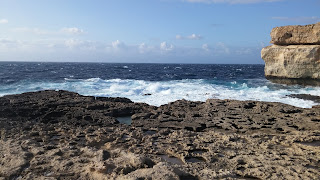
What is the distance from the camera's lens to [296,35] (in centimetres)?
2208

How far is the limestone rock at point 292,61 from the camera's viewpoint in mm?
21281

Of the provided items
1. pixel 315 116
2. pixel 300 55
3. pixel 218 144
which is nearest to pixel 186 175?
pixel 218 144

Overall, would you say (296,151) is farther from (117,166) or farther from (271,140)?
(117,166)

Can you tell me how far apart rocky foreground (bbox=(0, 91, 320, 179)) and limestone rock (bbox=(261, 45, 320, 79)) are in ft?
49.1

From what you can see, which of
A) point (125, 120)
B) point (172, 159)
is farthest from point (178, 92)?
point (172, 159)

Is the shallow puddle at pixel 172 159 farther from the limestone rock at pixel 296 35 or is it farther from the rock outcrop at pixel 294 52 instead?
the limestone rock at pixel 296 35

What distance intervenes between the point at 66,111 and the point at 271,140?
6.90 meters

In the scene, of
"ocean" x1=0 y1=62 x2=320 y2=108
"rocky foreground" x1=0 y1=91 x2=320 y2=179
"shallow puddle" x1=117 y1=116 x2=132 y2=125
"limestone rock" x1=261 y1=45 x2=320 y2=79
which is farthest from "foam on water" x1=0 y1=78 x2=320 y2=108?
"rocky foreground" x1=0 y1=91 x2=320 y2=179

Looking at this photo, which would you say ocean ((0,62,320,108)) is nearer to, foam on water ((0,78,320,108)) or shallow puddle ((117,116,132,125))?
foam on water ((0,78,320,108))

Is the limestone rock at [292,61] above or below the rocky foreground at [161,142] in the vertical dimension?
above

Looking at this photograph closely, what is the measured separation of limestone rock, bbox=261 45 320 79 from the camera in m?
21.3

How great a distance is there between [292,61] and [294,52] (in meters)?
0.88

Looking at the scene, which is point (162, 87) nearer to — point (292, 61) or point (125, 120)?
point (292, 61)

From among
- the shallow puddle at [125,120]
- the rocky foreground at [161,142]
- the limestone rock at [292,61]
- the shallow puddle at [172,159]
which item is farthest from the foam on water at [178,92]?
the shallow puddle at [172,159]
